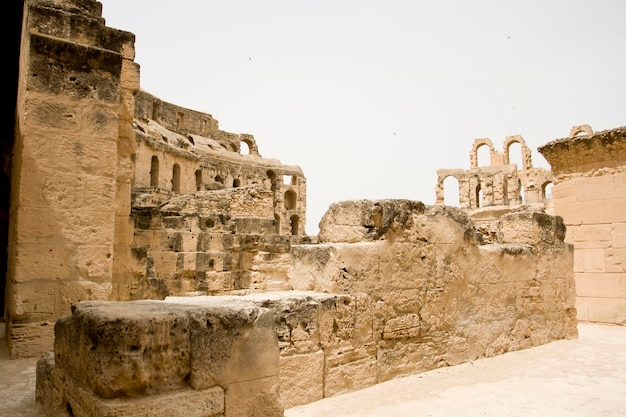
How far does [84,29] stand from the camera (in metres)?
4.64

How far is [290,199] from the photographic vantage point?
35.3m

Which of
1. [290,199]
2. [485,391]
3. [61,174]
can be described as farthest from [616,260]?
[290,199]

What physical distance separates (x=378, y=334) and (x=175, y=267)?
6734 mm

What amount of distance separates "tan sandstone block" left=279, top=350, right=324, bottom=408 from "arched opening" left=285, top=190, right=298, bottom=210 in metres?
31.5

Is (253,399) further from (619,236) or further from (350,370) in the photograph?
(619,236)

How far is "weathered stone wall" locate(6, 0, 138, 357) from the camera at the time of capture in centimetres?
405

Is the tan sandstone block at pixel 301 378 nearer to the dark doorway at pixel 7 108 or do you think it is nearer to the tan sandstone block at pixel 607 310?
the dark doorway at pixel 7 108

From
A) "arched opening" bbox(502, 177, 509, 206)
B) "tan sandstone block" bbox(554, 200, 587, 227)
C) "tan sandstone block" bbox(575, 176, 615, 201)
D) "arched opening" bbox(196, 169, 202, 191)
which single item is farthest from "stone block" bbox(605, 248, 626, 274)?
"arched opening" bbox(502, 177, 509, 206)

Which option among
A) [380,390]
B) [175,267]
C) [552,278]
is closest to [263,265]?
[175,267]

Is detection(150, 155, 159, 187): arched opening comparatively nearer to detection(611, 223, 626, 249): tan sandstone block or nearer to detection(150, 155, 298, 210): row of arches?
detection(150, 155, 298, 210): row of arches

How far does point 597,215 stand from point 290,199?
28.0 metres

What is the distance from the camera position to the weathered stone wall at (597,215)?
7.73 m

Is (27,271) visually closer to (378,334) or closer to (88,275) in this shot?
(88,275)

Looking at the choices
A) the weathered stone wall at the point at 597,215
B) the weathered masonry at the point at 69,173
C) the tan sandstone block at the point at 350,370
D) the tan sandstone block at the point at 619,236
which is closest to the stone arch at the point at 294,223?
the weathered stone wall at the point at 597,215
